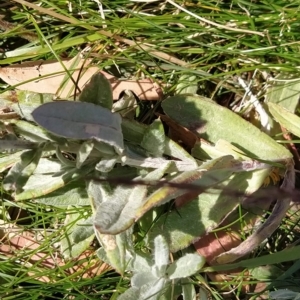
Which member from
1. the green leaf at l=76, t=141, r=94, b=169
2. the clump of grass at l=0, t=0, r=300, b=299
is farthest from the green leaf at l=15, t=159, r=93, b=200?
the clump of grass at l=0, t=0, r=300, b=299

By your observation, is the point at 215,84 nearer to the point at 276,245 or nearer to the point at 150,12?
the point at 150,12

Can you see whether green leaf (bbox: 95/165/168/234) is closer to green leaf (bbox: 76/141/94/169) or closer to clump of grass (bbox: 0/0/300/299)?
green leaf (bbox: 76/141/94/169)

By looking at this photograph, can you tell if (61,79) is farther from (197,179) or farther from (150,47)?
(197,179)

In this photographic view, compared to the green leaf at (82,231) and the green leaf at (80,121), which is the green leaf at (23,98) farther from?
the green leaf at (82,231)

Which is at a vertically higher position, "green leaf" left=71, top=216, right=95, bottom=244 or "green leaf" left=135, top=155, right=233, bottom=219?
"green leaf" left=135, top=155, right=233, bottom=219

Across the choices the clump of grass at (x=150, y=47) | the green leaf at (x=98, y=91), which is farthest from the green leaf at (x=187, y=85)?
the green leaf at (x=98, y=91)

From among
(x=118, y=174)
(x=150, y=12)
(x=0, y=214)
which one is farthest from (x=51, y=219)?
(x=150, y=12)
